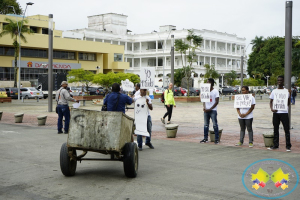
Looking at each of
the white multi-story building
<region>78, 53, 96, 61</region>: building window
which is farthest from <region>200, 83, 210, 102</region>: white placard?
the white multi-story building

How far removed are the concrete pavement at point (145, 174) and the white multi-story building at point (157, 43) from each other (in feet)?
238

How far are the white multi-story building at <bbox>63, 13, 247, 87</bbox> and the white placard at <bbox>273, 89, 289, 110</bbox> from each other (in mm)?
72237

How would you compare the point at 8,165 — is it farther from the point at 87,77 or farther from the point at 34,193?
the point at 87,77

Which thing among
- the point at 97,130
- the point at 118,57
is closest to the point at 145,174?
the point at 97,130

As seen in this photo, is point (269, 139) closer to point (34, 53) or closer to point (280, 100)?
point (280, 100)

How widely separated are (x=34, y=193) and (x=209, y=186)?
284cm

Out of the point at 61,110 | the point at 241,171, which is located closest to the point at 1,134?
the point at 61,110

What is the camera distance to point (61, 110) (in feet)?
49.8

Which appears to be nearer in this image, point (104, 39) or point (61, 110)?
point (61, 110)

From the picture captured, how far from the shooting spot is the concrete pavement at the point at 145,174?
6586 millimetres

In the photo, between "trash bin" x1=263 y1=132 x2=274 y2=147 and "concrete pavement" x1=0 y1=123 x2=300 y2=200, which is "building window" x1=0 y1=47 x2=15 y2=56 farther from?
"trash bin" x1=263 y1=132 x2=274 y2=147

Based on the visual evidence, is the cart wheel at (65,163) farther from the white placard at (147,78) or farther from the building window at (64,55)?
the building window at (64,55)

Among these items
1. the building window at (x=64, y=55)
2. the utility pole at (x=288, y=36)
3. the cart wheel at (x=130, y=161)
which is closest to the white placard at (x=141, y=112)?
the cart wheel at (x=130, y=161)

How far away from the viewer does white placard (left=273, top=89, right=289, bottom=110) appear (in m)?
10.8
